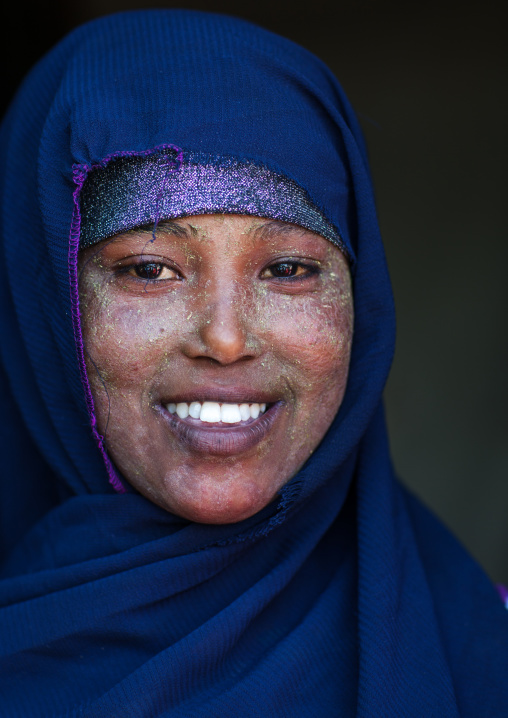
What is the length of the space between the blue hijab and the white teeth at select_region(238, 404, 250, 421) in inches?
7.7

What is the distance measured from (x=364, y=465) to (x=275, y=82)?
38.8 inches

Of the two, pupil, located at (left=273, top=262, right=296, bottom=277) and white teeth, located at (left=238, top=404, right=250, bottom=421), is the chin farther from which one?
pupil, located at (left=273, top=262, right=296, bottom=277)

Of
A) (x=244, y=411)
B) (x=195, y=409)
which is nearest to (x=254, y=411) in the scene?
(x=244, y=411)

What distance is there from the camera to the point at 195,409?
1.56m

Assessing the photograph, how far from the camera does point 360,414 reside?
1.72 metres

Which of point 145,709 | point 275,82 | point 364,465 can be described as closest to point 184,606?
point 145,709

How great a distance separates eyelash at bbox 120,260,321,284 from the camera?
1.54 meters

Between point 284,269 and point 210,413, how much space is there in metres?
0.37

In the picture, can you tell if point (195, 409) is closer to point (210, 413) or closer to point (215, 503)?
point (210, 413)

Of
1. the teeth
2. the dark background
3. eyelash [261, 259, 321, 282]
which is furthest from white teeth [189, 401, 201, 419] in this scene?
the dark background

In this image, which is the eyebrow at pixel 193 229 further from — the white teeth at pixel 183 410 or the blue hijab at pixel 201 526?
the white teeth at pixel 183 410

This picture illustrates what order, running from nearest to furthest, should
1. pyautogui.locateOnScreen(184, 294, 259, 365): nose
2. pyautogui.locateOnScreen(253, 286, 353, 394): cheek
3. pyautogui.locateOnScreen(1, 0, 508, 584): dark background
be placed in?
pyautogui.locateOnScreen(184, 294, 259, 365): nose
pyautogui.locateOnScreen(253, 286, 353, 394): cheek
pyautogui.locateOnScreen(1, 0, 508, 584): dark background

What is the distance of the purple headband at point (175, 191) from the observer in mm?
1483

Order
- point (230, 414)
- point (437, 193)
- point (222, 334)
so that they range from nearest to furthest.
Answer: point (222, 334)
point (230, 414)
point (437, 193)
